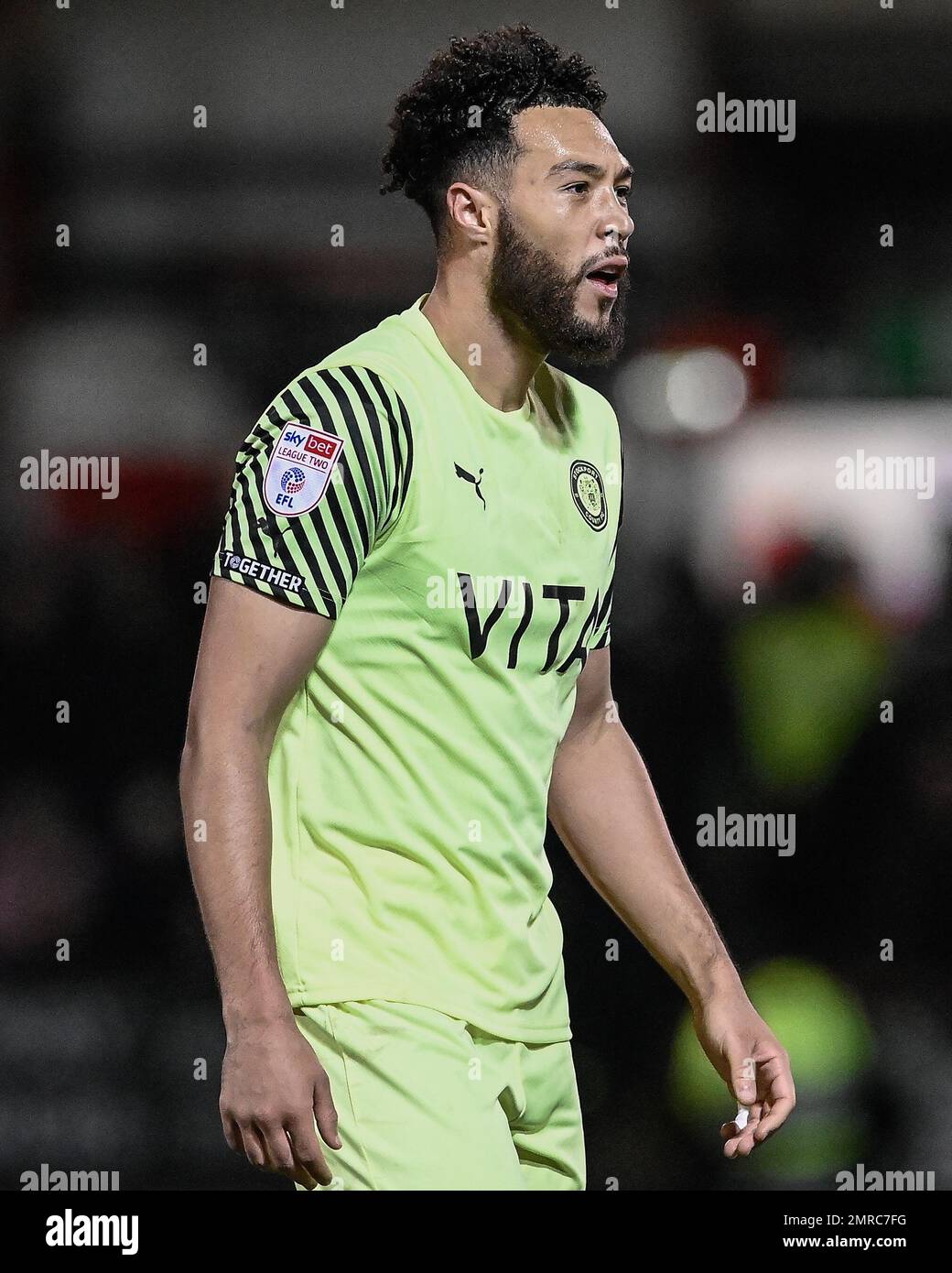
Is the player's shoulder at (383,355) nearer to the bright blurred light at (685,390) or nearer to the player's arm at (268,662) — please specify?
the player's arm at (268,662)

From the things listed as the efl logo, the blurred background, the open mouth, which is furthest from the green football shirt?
the blurred background

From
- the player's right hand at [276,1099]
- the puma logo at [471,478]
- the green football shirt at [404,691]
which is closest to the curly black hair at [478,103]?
the green football shirt at [404,691]

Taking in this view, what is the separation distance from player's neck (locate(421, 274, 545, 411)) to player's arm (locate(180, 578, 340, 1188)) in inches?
17.8

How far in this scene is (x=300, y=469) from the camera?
5.75ft

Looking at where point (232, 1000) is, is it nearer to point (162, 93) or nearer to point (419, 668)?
point (419, 668)

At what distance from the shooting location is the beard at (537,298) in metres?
2.00

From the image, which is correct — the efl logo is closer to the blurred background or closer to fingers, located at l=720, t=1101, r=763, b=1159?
fingers, located at l=720, t=1101, r=763, b=1159

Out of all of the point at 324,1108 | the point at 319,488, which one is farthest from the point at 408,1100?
the point at 319,488

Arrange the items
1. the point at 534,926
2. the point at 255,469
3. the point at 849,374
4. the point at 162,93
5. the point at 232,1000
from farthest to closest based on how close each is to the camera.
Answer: the point at 849,374
the point at 162,93
the point at 534,926
the point at 255,469
the point at 232,1000

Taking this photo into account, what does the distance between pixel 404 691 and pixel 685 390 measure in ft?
5.71

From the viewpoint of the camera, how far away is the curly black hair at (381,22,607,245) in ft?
6.79

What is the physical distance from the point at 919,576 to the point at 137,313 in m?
1.81

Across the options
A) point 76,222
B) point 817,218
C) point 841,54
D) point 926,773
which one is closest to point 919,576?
point 926,773

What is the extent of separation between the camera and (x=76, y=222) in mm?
3139
